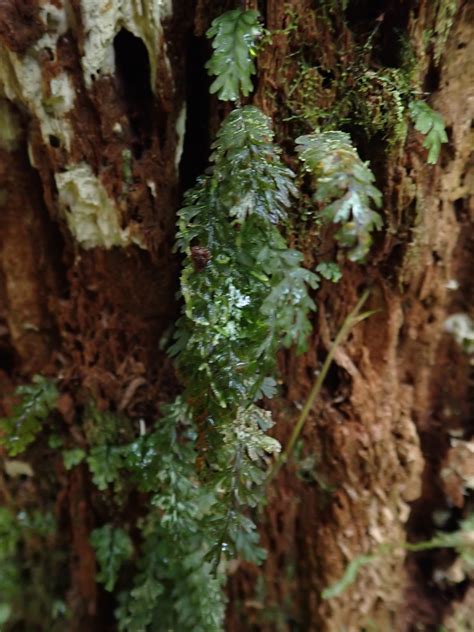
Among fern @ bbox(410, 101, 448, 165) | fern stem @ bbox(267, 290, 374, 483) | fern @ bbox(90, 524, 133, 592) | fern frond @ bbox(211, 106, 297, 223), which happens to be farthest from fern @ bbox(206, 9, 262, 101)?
fern @ bbox(90, 524, 133, 592)

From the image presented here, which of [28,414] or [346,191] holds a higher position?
[346,191]

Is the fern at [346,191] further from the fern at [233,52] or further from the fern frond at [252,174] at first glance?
the fern at [233,52]

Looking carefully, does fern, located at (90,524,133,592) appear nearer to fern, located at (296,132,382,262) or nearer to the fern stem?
the fern stem

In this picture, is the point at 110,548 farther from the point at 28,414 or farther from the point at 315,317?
the point at 315,317

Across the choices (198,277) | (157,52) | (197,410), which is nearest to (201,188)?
(198,277)

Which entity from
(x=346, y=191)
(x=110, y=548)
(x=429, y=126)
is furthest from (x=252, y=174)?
(x=110, y=548)

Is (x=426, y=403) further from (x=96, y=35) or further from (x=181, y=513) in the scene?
(x=96, y=35)
